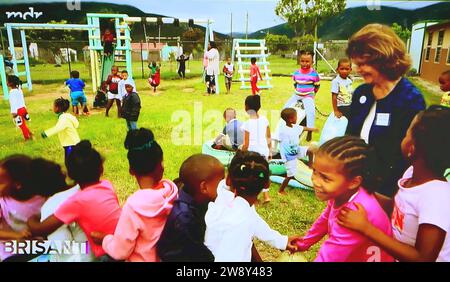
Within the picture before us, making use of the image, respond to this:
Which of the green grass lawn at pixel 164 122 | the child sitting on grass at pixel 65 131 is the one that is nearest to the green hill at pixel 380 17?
the green grass lawn at pixel 164 122

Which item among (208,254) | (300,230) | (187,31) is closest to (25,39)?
(187,31)

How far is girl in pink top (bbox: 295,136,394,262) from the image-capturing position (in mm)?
2277

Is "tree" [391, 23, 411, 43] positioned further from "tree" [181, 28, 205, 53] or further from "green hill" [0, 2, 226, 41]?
"green hill" [0, 2, 226, 41]

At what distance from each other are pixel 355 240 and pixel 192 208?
1.05 metres

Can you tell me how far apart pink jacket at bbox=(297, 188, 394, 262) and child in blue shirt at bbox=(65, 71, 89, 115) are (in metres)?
1.97

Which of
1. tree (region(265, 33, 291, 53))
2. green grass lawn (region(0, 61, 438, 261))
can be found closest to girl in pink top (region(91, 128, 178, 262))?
green grass lawn (region(0, 61, 438, 261))

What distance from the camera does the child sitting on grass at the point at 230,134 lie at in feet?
10.2

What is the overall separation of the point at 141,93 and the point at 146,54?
15.5 inches

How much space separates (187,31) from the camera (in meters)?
2.92

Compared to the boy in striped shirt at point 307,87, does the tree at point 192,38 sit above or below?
above

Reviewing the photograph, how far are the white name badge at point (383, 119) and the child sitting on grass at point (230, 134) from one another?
1.14 m
